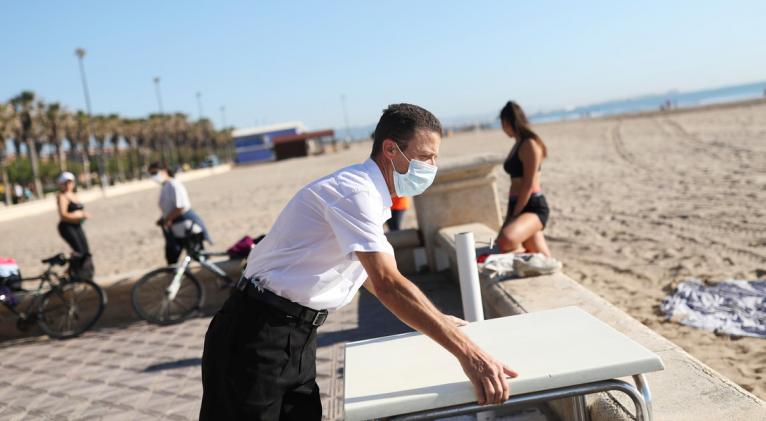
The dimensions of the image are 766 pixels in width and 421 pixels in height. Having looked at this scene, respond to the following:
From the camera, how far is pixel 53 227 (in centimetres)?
2373

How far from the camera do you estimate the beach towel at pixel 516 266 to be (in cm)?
455

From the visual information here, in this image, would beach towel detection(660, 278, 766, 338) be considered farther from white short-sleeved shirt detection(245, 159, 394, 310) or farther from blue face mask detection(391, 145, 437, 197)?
white short-sleeved shirt detection(245, 159, 394, 310)

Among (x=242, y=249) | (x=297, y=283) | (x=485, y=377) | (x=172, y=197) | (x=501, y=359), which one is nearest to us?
(x=485, y=377)

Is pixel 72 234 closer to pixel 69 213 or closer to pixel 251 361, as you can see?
pixel 69 213

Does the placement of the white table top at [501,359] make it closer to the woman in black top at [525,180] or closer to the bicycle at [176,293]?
the woman in black top at [525,180]

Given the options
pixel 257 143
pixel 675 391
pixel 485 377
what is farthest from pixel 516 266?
pixel 257 143

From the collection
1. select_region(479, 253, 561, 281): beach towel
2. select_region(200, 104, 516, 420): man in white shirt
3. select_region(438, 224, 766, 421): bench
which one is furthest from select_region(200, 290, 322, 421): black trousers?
select_region(479, 253, 561, 281): beach towel

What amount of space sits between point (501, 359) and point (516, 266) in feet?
8.53

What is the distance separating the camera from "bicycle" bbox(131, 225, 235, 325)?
7.16 metres

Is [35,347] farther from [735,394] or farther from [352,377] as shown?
[735,394]

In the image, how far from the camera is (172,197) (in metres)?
7.65

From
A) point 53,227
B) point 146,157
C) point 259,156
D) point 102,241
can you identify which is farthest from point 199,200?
point 146,157

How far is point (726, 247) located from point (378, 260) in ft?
20.9

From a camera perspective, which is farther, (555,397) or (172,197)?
(172,197)
